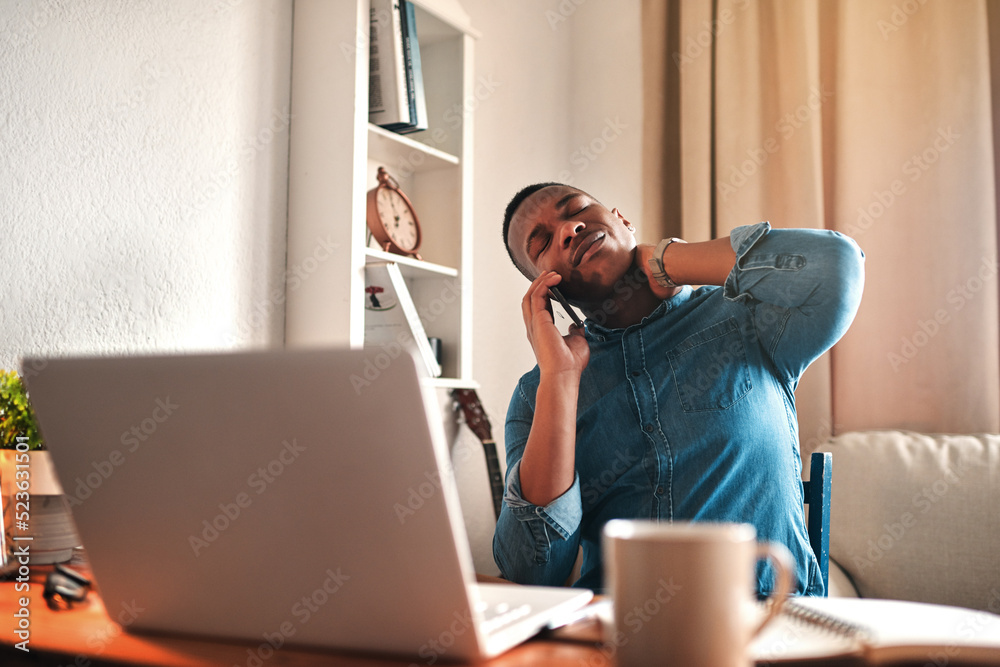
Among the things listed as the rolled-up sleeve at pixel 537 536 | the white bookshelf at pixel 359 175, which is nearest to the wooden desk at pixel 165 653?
the rolled-up sleeve at pixel 537 536

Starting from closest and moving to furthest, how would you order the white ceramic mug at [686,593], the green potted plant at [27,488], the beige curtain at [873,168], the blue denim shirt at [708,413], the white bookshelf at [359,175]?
the white ceramic mug at [686,593]
the green potted plant at [27,488]
the blue denim shirt at [708,413]
the white bookshelf at [359,175]
the beige curtain at [873,168]

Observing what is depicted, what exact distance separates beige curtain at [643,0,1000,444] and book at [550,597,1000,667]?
1638mm

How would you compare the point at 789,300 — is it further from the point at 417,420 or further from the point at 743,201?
the point at 743,201

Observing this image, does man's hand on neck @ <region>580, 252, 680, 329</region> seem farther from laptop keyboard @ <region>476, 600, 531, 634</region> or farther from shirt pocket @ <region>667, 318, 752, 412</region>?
laptop keyboard @ <region>476, 600, 531, 634</region>

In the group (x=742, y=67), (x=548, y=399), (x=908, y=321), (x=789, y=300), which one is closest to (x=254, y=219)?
(x=548, y=399)

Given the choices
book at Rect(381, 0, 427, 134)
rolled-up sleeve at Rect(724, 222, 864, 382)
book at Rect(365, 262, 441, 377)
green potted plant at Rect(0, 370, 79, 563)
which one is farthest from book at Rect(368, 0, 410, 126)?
green potted plant at Rect(0, 370, 79, 563)

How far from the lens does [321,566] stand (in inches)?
18.0

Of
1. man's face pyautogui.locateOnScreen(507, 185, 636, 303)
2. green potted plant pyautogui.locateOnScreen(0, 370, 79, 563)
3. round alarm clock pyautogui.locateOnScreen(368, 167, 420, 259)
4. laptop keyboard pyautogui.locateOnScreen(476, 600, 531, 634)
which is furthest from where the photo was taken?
round alarm clock pyautogui.locateOnScreen(368, 167, 420, 259)

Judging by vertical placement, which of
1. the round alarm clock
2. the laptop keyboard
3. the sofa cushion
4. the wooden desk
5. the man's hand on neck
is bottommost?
the sofa cushion

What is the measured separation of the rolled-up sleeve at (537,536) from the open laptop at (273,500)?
1.31ft

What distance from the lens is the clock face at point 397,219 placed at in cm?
179

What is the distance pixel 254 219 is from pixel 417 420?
4.64 ft

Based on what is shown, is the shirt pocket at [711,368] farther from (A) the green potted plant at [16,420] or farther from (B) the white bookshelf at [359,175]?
(A) the green potted plant at [16,420]

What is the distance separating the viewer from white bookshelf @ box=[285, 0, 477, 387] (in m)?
1.66
